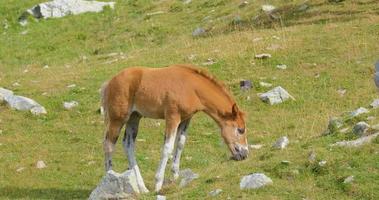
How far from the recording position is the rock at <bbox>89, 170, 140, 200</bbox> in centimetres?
1322

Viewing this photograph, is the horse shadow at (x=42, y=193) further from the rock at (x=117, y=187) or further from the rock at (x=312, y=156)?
the rock at (x=312, y=156)

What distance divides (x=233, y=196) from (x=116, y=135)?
3.72 meters

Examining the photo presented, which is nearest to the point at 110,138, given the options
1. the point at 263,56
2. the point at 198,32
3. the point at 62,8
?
the point at 263,56

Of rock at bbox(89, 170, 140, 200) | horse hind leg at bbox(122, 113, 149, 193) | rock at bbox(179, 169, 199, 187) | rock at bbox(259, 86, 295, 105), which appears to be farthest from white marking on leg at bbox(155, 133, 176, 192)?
rock at bbox(259, 86, 295, 105)

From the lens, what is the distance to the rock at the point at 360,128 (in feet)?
45.8

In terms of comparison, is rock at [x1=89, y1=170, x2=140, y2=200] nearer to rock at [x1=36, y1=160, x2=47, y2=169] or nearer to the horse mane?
the horse mane

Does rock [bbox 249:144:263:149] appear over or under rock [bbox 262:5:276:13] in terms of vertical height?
over

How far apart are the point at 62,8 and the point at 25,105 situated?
17.6 m

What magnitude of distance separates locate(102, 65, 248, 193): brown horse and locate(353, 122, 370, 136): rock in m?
1.96

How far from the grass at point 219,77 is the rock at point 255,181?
170mm

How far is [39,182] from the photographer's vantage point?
16.7 m

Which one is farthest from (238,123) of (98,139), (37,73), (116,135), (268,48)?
(37,73)

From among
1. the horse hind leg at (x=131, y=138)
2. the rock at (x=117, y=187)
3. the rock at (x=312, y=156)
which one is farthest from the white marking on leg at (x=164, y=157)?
the rock at (x=312, y=156)

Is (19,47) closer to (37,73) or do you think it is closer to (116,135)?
(37,73)
